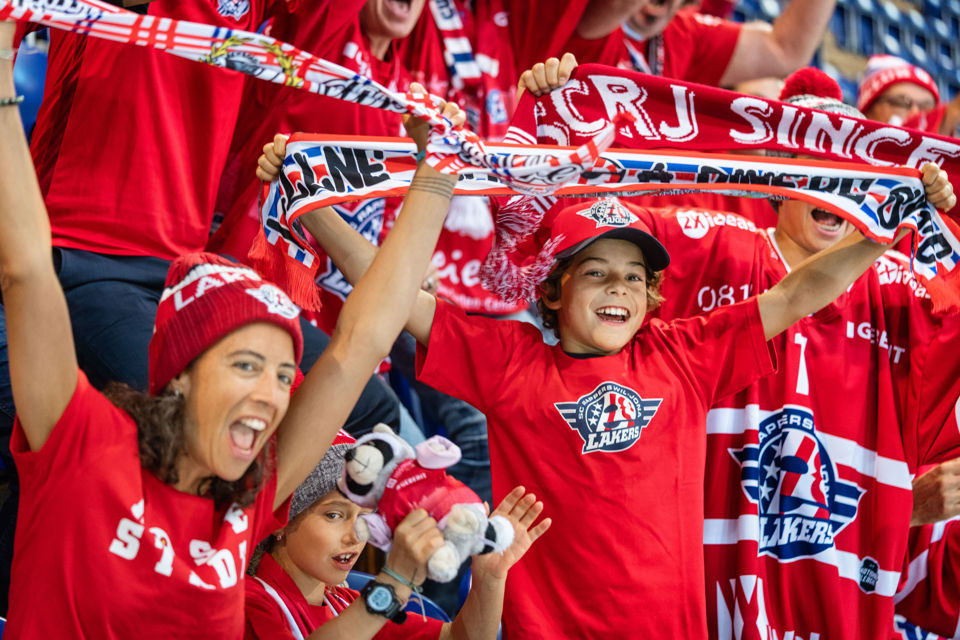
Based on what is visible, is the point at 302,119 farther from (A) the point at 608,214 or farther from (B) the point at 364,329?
(B) the point at 364,329

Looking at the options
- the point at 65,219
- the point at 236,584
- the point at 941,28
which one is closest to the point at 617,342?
the point at 236,584

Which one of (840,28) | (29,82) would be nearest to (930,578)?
(29,82)

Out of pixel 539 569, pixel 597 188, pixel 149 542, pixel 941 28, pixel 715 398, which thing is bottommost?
pixel 539 569

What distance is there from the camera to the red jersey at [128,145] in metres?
2.44

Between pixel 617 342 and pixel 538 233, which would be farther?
pixel 538 233

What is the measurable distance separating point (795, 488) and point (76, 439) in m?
1.74

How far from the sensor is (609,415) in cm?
226

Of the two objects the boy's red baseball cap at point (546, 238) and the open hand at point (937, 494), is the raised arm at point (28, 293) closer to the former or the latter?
the boy's red baseball cap at point (546, 238)

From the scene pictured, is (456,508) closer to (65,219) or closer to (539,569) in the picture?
(539,569)

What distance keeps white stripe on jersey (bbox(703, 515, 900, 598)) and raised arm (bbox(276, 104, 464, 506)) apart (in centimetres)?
117

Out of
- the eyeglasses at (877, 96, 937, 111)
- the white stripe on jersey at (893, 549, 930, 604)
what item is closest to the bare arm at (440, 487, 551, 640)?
the white stripe on jersey at (893, 549, 930, 604)

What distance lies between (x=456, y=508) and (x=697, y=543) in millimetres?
776

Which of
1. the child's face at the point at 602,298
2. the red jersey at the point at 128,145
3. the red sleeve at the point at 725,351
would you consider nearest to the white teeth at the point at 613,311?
the child's face at the point at 602,298

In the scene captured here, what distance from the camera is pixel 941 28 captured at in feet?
30.3
